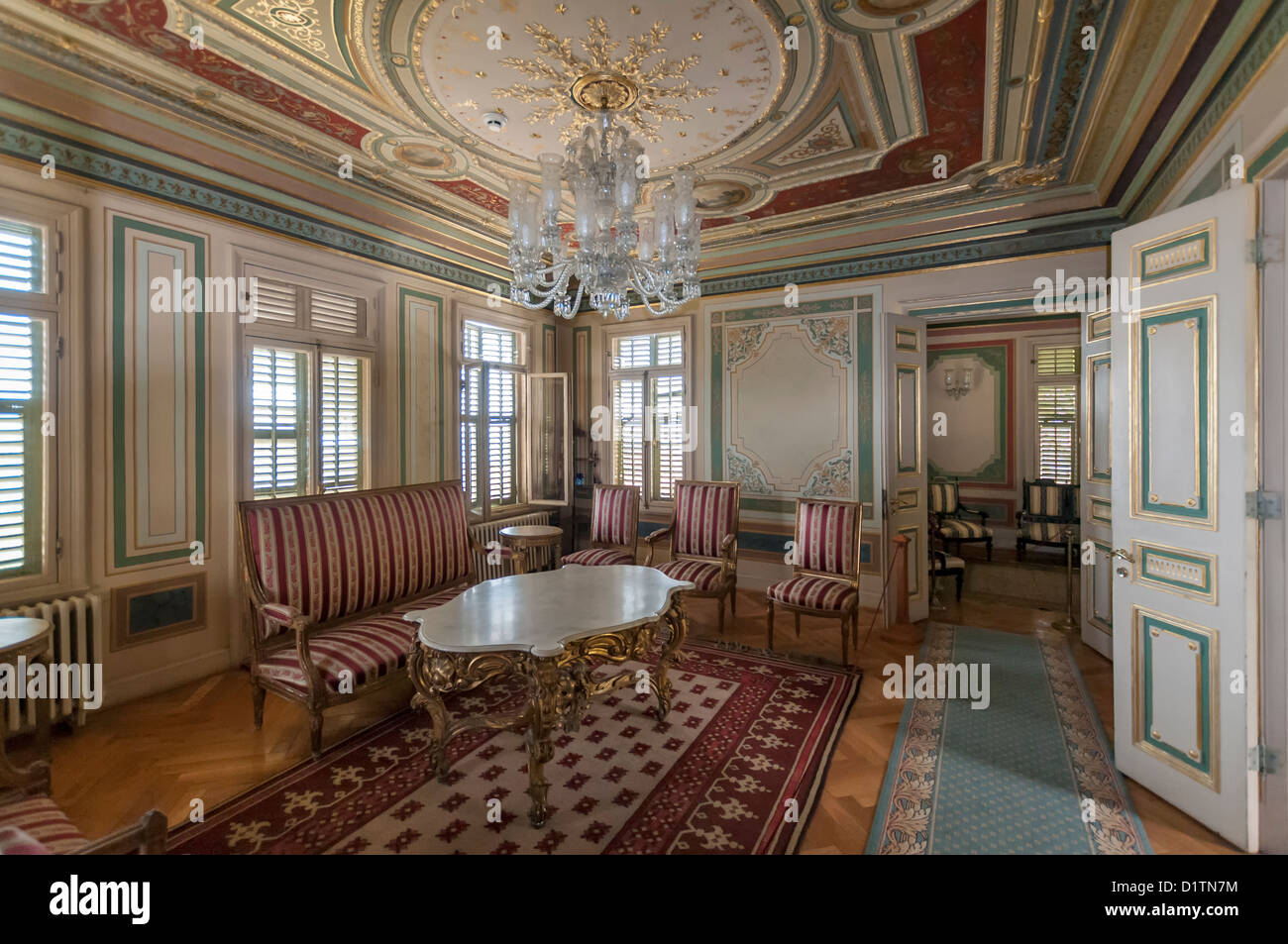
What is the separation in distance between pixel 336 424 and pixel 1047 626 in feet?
16.0

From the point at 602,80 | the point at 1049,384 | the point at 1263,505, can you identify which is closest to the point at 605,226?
the point at 602,80

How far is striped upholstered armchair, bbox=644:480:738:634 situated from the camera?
3939 mm

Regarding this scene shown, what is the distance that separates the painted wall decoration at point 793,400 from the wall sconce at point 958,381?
3272mm

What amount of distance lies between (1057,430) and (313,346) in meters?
7.12

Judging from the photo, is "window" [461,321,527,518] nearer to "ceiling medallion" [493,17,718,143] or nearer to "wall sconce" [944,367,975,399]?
"ceiling medallion" [493,17,718,143]

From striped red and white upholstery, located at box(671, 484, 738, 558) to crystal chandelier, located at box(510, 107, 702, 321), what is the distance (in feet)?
6.14

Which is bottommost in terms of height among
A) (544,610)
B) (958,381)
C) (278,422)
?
(544,610)

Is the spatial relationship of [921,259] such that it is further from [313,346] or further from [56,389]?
[56,389]

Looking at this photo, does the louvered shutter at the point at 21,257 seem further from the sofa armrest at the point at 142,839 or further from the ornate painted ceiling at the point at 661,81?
the sofa armrest at the point at 142,839

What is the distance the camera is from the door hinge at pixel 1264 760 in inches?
69.5

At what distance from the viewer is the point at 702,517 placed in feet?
14.0

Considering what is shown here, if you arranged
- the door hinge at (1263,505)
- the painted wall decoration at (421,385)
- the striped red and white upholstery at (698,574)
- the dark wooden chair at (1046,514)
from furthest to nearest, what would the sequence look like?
the dark wooden chair at (1046,514) < the painted wall decoration at (421,385) < the striped red and white upholstery at (698,574) < the door hinge at (1263,505)

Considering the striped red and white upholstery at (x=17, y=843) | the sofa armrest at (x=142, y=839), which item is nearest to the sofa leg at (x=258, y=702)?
the striped red and white upholstery at (x=17, y=843)

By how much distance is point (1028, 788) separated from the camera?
2.11 meters
